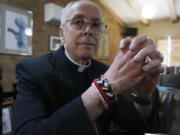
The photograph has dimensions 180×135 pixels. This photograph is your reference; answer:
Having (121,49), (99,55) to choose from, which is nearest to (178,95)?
(99,55)

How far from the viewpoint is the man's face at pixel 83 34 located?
76 cm

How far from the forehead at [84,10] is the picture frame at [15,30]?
2098mm

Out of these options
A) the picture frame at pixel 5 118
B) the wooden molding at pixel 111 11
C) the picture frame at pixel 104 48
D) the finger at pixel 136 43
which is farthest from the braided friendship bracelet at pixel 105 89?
the wooden molding at pixel 111 11

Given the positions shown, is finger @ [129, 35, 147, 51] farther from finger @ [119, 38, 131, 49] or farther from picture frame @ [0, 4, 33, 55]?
picture frame @ [0, 4, 33, 55]

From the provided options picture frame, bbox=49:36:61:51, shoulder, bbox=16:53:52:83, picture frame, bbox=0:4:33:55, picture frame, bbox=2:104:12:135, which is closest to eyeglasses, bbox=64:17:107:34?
shoulder, bbox=16:53:52:83

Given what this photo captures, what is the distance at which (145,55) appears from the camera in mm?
465

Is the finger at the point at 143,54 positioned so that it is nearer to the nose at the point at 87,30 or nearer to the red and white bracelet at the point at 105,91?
the red and white bracelet at the point at 105,91

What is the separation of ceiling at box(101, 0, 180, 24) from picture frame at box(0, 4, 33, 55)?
98.2 inches

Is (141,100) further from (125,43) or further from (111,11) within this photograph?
(111,11)

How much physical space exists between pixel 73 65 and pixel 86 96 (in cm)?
36

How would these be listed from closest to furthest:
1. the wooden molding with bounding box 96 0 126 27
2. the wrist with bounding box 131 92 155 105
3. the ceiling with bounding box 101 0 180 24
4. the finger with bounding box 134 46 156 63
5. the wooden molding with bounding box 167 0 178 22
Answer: the finger with bounding box 134 46 156 63 → the wrist with bounding box 131 92 155 105 → the wooden molding with bounding box 167 0 178 22 → the ceiling with bounding box 101 0 180 24 → the wooden molding with bounding box 96 0 126 27

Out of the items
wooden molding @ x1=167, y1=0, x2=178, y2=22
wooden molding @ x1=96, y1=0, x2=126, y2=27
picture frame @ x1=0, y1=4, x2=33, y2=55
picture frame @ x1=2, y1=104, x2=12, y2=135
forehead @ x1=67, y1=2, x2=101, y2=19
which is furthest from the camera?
wooden molding @ x1=96, y1=0, x2=126, y2=27

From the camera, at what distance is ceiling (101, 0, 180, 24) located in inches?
183

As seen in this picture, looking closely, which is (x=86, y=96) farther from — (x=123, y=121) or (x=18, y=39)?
(x=18, y=39)
